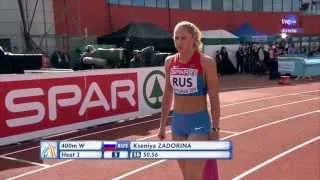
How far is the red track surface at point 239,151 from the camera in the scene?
7.79m

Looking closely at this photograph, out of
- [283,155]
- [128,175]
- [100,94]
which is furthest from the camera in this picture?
[100,94]

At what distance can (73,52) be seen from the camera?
26422 millimetres

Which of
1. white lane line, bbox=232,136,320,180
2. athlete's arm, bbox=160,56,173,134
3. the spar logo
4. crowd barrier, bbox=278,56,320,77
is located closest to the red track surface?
white lane line, bbox=232,136,320,180

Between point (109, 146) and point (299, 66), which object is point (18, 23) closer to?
point (299, 66)

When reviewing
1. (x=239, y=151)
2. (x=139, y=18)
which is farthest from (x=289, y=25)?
(x=239, y=151)

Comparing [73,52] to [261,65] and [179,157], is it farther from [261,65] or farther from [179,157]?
[179,157]

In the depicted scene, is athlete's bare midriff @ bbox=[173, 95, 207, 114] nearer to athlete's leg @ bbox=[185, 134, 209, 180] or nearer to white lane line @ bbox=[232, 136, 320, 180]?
athlete's leg @ bbox=[185, 134, 209, 180]

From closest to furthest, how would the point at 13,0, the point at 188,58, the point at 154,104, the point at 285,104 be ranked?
the point at 188,58 < the point at 154,104 < the point at 285,104 < the point at 13,0

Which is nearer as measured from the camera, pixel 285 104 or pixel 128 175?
pixel 128 175

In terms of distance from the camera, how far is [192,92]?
16.3ft

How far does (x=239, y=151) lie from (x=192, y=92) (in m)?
4.51

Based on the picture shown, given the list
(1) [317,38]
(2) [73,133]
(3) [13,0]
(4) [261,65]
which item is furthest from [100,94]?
(1) [317,38]

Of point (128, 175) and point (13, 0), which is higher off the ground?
point (13, 0)

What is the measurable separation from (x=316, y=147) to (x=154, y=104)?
5807 mm
